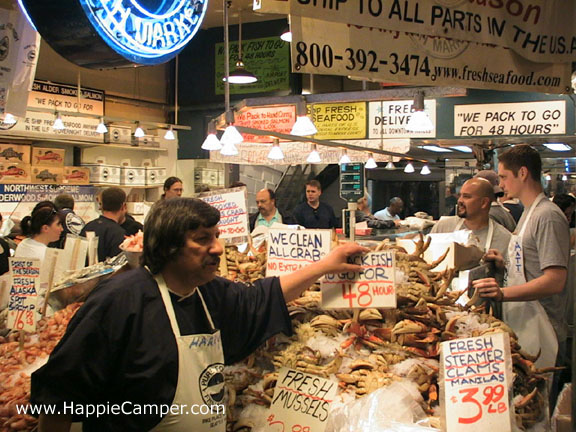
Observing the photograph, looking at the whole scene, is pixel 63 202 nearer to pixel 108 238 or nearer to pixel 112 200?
pixel 112 200

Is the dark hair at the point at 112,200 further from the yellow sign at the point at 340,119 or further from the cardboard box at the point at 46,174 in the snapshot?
the cardboard box at the point at 46,174

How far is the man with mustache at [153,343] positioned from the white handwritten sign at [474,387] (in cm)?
77

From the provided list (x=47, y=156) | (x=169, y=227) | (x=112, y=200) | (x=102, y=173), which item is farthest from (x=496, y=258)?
(x=102, y=173)

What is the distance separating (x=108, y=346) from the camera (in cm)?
182

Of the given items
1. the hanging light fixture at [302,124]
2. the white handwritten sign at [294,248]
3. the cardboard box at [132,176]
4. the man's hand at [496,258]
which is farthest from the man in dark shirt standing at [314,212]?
the white handwritten sign at [294,248]

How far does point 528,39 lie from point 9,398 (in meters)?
3.02

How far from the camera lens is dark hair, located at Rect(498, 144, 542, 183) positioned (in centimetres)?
355

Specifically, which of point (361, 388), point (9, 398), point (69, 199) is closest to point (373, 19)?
point (361, 388)

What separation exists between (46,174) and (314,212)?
4943 mm

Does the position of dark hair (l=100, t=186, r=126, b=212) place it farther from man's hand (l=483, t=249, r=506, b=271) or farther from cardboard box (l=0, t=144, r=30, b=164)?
cardboard box (l=0, t=144, r=30, b=164)

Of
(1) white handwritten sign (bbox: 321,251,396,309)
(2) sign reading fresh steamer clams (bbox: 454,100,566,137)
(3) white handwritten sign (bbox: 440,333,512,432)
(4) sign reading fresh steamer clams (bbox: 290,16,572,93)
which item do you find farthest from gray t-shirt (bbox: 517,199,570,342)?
(2) sign reading fresh steamer clams (bbox: 454,100,566,137)

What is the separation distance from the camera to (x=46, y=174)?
33.2 ft

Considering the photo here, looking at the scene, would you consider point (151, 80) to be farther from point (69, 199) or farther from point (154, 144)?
point (69, 199)

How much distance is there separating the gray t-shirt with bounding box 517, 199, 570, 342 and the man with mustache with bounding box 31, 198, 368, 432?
2.16 meters
